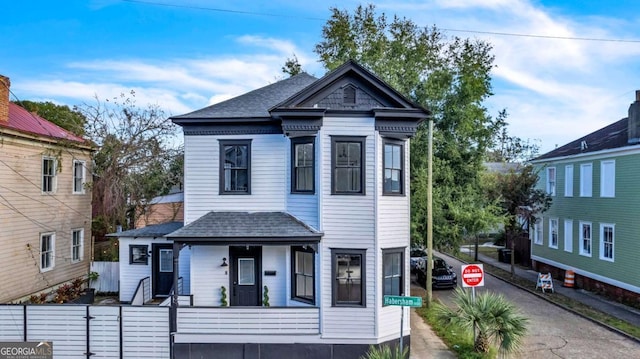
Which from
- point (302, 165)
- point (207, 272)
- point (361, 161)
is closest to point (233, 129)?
point (302, 165)

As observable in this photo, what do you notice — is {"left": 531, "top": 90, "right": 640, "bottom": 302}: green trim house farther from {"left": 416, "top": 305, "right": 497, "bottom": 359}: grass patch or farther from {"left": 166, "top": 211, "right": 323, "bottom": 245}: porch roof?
{"left": 166, "top": 211, "right": 323, "bottom": 245}: porch roof

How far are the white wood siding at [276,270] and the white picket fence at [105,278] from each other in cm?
851

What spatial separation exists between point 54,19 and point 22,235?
11629mm

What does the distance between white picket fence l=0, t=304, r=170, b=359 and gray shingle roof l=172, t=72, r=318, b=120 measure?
20.1ft

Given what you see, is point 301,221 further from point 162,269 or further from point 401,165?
point 162,269

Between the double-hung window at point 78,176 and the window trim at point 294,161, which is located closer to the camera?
the window trim at point 294,161

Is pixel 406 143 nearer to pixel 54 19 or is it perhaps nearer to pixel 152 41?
pixel 152 41

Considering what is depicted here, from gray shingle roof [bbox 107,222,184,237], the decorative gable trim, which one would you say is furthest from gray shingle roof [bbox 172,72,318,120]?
gray shingle roof [bbox 107,222,184,237]

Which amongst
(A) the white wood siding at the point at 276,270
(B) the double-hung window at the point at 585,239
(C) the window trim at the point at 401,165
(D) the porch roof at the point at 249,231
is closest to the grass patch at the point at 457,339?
(C) the window trim at the point at 401,165

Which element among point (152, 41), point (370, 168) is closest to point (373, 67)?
point (370, 168)

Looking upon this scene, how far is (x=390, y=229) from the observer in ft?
38.3

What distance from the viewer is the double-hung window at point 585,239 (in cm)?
2019

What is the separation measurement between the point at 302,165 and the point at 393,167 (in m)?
2.80

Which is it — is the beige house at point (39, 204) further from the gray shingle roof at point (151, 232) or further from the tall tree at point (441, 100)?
the tall tree at point (441, 100)
